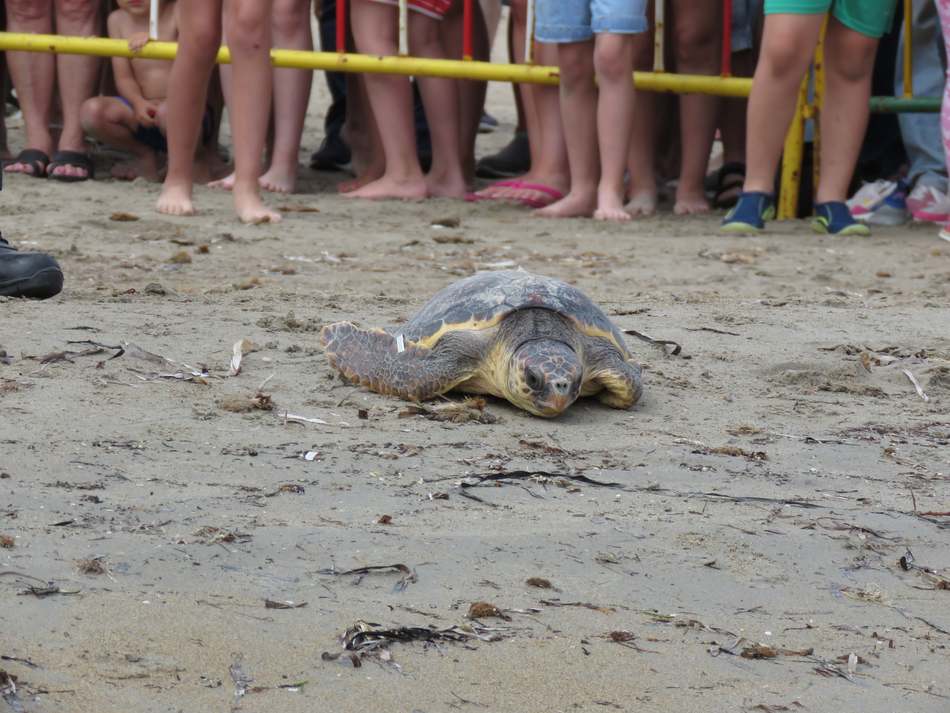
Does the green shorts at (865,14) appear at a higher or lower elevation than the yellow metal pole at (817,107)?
higher

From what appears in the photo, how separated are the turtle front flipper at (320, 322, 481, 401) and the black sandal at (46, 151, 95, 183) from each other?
343cm

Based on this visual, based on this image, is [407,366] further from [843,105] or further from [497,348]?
[843,105]

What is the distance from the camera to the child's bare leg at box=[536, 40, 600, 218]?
558 cm

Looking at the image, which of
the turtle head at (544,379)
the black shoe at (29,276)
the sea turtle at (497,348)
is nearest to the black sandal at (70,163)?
the black shoe at (29,276)

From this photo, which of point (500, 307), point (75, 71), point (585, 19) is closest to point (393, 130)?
point (585, 19)

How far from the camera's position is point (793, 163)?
5.82m

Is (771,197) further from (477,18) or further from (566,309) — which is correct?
(566,309)

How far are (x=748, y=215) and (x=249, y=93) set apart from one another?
189 cm

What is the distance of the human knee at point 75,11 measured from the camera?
6.32 m

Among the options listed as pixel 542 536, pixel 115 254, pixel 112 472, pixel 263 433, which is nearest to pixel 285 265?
pixel 115 254

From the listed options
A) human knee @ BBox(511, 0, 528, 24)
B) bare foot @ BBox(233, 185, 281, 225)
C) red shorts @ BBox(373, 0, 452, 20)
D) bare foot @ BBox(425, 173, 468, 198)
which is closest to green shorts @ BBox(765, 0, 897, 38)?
human knee @ BBox(511, 0, 528, 24)

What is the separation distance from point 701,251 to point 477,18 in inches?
76.0

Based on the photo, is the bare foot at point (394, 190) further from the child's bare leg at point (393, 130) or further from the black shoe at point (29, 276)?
the black shoe at point (29, 276)

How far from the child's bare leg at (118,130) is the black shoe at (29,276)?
2.84m
